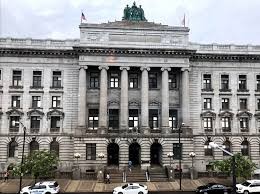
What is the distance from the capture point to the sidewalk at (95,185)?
48906mm

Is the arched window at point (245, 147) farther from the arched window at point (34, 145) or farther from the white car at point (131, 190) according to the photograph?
the arched window at point (34, 145)

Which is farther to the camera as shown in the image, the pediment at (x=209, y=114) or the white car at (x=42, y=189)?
the pediment at (x=209, y=114)

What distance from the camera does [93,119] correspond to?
62031mm

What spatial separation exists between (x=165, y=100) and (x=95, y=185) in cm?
1808

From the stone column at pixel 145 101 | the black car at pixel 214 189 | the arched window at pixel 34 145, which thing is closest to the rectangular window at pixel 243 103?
the stone column at pixel 145 101

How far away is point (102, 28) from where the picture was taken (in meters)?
61.6

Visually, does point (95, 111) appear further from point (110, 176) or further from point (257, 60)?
point (257, 60)

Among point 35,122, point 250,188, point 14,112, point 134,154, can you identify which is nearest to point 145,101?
point 134,154

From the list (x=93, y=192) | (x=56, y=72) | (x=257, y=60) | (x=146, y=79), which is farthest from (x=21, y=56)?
(x=257, y=60)

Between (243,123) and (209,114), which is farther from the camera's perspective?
(243,123)

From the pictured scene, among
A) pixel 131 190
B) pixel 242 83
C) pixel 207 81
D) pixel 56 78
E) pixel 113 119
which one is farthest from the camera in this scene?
pixel 242 83

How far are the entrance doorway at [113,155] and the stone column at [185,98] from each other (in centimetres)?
1177

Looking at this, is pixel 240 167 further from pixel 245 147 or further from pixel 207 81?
pixel 207 81

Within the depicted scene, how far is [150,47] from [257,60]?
19127 mm
